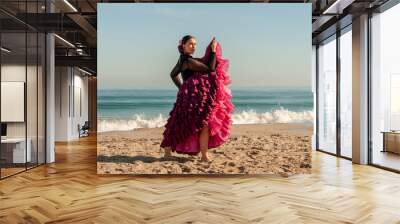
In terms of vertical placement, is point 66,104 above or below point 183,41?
below

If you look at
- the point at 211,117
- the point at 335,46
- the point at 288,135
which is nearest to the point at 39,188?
the point at 211,117

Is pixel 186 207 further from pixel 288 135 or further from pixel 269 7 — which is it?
pixel 269 7

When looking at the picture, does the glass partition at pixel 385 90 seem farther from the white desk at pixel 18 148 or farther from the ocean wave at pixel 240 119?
the white desk at pixel 18 148

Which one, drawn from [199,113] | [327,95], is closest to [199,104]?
[199,113]

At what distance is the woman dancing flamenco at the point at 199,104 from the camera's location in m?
6.10

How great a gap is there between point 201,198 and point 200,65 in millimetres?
2178

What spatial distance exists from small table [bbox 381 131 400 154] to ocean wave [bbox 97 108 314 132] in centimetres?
188

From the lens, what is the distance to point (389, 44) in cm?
712

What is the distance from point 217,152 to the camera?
6211mm

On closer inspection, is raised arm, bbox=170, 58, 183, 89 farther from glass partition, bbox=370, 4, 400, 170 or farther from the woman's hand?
glass partition, bbox=370, 4, 400, 170

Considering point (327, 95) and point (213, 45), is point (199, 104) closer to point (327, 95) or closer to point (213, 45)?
point (213, 45)

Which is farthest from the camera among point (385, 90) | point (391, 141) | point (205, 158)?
point (385, 90)

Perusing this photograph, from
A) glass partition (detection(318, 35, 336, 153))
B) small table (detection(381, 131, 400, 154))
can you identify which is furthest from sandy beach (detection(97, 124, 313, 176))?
glass partition (detection(318, 35, 336, 153))

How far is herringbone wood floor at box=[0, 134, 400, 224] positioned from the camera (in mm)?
→ 3920
